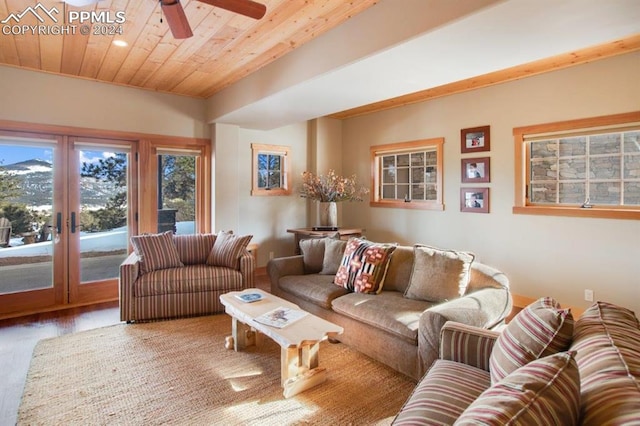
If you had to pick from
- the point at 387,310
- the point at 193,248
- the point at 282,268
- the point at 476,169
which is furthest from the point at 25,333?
the point at 476,169

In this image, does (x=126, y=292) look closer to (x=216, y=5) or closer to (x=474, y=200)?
(x=216, y=5)

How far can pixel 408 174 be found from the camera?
5.60 meters

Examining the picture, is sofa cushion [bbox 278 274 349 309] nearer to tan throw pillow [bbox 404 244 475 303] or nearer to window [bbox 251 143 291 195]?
tan throw pillow [bbox 404 244 475 303]

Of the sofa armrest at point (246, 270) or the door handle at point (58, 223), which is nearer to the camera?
the sofa armrest at point (246, 270)

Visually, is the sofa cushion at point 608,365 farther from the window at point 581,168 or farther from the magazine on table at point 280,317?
the window at point 581,168

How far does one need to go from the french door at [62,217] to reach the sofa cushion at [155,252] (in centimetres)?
93

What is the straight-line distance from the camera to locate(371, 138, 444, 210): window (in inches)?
204

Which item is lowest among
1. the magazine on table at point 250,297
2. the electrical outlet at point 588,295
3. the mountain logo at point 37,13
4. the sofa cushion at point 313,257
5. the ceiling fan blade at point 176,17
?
the electrical outlet at point 588,295

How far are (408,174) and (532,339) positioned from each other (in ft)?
14.3

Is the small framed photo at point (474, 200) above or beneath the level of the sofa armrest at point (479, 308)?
above

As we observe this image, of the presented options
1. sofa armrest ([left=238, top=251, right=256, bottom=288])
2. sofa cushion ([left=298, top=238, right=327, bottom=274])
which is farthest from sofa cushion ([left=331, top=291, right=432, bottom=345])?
sofa armrest ([left=238, top=251, right=256, bottom=288])

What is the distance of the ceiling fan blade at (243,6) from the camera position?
211 cm

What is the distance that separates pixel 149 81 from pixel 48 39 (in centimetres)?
131

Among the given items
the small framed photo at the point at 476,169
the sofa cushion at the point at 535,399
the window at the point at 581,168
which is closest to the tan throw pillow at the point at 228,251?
the small framed photo at the point at 476,169
